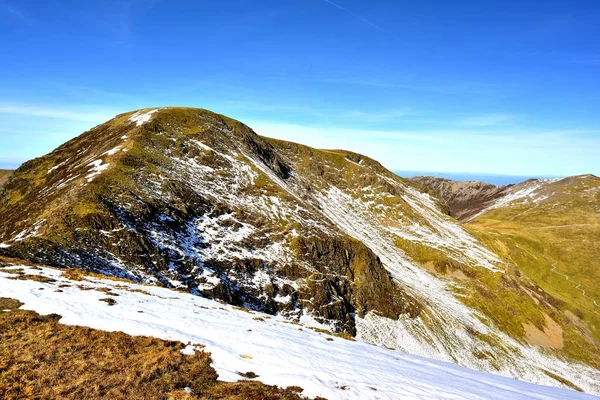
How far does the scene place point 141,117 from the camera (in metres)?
105

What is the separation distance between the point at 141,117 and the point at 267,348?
104359 mm

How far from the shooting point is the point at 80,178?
203 feet

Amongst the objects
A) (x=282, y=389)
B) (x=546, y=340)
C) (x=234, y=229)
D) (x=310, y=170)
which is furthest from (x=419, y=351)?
(x=310, y=170)

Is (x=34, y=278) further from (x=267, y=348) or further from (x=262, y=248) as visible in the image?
(x=262, y=248)

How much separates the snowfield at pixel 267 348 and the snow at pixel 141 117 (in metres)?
80.0

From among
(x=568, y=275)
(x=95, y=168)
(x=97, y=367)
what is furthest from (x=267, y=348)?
(x=568, y=275)

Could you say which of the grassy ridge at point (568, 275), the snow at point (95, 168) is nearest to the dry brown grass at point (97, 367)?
the snow at point (95, 168)

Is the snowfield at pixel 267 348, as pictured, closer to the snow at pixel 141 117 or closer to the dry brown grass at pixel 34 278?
the dry brown grass at pixel 34 278

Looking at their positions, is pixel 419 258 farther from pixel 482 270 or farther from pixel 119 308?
pixel 119 308

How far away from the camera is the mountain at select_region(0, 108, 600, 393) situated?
52.1 meters

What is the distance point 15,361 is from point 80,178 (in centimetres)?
5608

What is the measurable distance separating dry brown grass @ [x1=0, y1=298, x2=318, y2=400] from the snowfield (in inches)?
40.4

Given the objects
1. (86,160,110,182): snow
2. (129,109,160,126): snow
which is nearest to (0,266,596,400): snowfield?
(86,160,110,182): snow

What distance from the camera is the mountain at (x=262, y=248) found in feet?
171
